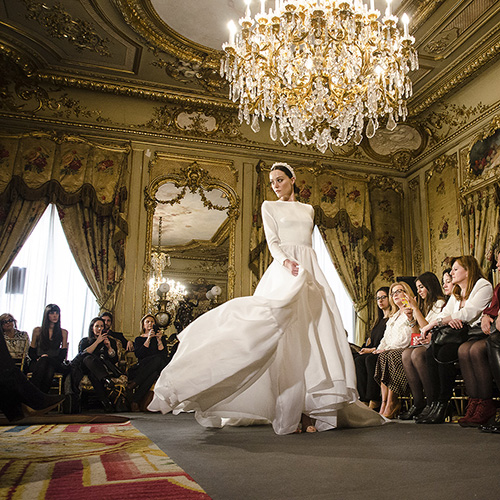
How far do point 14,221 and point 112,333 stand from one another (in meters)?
2.08

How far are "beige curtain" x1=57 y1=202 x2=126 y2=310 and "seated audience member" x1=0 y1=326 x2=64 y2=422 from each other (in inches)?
184

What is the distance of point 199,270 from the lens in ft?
24.9

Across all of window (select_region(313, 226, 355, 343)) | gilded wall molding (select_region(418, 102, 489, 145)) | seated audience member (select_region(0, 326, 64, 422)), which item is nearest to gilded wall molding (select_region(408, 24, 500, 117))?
gilded wall molding (select_region(418, 102, 489, 145))

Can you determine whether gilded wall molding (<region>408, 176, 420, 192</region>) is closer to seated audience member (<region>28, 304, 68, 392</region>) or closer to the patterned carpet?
seated audience member (<region>28, 304, 68, 392</region>)

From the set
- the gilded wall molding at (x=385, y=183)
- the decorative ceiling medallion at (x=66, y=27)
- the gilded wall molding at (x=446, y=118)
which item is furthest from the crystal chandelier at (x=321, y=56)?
the gilded wall molding at (x=385, y=183)

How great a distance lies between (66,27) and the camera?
21.5 ft

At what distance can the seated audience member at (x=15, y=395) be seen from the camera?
2246 mm

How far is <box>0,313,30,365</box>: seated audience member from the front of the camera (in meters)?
6.15

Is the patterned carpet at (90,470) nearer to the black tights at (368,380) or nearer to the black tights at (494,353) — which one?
the black tights at (494,353)

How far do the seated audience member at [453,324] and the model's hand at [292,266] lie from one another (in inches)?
51.8

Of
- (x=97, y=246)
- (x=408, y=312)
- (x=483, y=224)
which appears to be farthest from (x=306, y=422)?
(x=97, y=246)

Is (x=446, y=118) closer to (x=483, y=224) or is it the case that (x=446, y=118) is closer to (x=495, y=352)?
(x=483, y=224)

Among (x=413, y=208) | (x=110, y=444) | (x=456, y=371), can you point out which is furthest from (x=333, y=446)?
(x=413, y=208)

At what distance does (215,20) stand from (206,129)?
1949 mm
